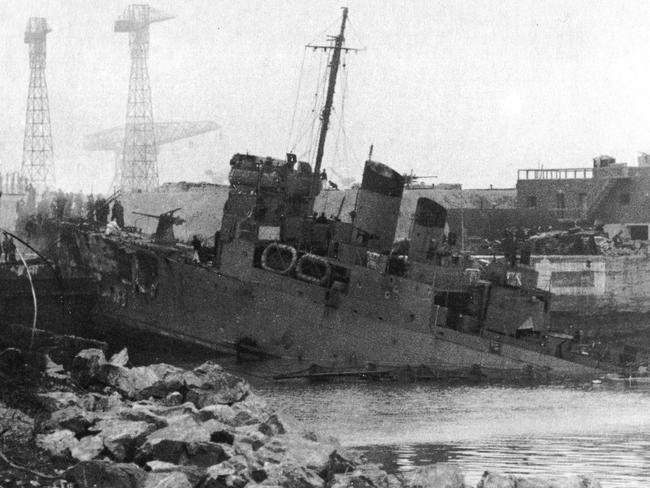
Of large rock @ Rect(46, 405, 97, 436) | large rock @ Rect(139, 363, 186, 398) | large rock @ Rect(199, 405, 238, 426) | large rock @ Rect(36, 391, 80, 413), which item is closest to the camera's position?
large rock @ Rect(46, 405, 97, 436)

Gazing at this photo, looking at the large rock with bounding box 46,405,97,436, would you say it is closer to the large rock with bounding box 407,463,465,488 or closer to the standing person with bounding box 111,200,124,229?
the large rock with bounding box 407,463,465,488

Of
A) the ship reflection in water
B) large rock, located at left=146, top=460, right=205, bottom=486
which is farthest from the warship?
large rock, located at left=146, top=460, right=205, bottom=486

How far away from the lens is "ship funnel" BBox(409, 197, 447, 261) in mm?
28672

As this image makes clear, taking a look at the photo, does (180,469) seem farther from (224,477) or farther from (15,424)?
(15,424)

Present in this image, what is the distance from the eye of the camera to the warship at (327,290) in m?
27.6

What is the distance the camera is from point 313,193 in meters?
29.6

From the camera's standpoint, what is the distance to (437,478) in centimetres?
1236

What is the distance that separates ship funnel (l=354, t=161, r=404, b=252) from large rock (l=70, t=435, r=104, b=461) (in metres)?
17.4

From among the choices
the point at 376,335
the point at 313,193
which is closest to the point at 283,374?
the point at 376,335

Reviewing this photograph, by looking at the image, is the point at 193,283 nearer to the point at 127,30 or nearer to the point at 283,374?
the point at 283,374

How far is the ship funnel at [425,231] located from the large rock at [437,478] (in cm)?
1618

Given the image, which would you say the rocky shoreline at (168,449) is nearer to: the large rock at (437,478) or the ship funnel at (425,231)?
the large rock at (437,478)

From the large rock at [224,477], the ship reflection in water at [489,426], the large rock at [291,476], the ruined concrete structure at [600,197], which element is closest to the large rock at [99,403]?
the large rock at [224,477]

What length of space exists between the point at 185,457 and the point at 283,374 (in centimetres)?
1431
